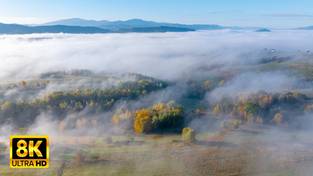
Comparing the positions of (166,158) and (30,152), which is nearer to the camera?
(30,152)

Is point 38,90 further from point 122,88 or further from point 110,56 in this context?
point 110,56

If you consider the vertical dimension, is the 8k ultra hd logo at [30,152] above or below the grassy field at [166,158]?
above

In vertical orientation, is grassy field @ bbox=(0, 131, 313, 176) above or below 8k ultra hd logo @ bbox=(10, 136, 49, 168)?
below

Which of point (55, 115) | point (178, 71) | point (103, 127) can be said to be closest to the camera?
point (103, 127)

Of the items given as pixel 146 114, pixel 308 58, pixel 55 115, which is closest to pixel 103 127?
pixel 146 114

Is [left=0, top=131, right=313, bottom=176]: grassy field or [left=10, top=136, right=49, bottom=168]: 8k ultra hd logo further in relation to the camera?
[left=0, top=131, right=313, bottom=176]: grassy field

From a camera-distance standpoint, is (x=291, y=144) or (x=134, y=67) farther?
(x=134, y=67)

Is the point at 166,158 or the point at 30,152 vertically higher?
the point at 30,152

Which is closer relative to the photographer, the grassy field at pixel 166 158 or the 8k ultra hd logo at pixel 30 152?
the 8k ultra hd logo at pixel 30 152
